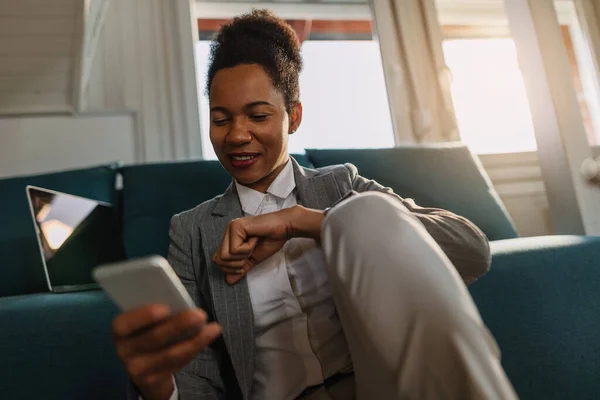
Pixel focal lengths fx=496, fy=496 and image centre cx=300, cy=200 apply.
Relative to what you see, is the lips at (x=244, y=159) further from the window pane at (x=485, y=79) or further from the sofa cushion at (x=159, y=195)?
the window pane at (x=485, y=79)

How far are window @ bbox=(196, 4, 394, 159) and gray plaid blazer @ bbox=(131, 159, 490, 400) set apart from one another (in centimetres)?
107

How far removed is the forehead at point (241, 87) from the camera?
774mm

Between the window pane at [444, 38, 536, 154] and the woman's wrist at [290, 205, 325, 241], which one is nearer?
the woman's wrist at [290, 205, 325, 241]

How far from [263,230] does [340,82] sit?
4.84 feet

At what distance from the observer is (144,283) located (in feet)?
1.52

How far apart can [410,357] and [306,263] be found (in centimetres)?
35

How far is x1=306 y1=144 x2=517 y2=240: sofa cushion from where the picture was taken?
1.26 m

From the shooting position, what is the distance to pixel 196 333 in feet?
1.58

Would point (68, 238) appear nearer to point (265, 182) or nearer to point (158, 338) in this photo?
point (265, 182)

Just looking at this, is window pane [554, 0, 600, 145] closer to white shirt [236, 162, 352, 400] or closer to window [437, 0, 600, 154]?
window [437, 0, 600, 154]

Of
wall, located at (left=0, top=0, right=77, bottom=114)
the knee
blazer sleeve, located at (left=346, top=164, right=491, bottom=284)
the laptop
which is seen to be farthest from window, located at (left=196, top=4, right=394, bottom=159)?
the knee

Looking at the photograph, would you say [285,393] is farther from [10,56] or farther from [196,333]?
[10,56]

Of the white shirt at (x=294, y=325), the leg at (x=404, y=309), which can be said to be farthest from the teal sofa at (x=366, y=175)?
the leg at (x=404, y=309)

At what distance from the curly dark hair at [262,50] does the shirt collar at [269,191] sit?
12cm
